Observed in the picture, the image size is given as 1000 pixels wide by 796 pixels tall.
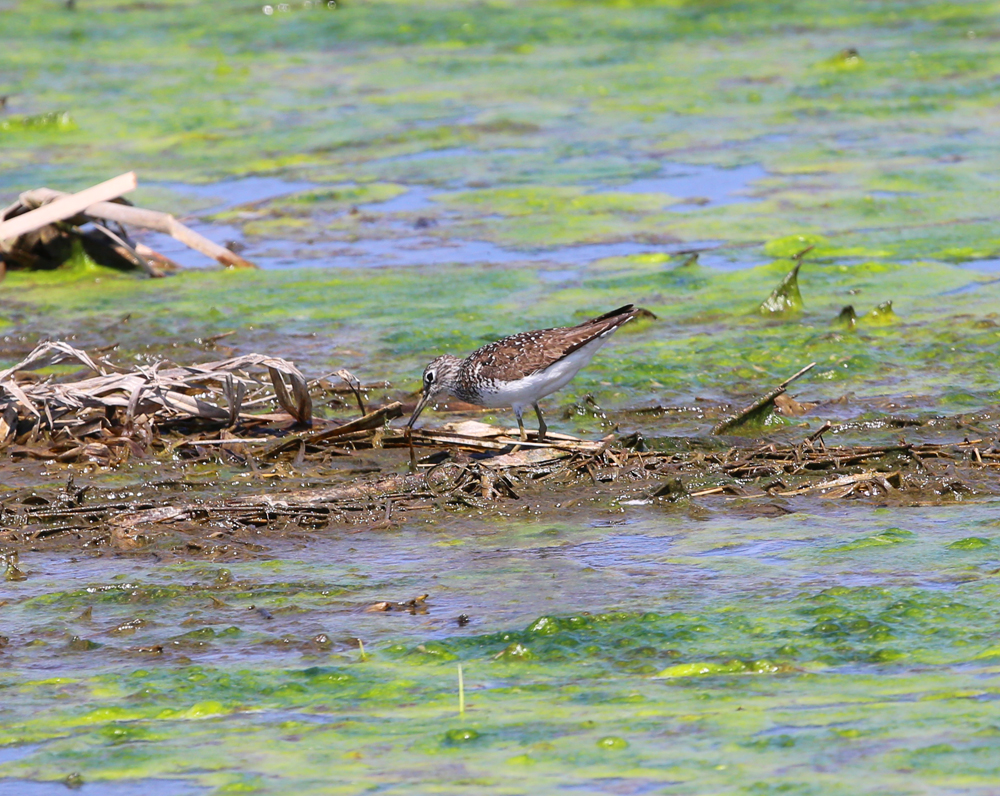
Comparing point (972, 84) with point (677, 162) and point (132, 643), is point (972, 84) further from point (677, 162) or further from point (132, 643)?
point (132, 643)

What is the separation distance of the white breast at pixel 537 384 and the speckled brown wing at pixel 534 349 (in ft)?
0.11

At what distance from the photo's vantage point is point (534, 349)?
7316 mm

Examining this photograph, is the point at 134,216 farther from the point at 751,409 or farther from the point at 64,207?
the point at 751,409

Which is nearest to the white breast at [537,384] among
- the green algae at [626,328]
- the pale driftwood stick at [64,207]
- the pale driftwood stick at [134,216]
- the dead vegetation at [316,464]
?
the dead vegetation at [316,464]

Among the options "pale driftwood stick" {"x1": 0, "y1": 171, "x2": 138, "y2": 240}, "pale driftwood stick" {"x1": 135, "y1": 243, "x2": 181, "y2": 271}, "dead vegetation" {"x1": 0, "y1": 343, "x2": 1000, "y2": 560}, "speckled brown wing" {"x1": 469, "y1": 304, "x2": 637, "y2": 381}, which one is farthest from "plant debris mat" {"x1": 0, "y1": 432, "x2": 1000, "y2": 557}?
"pale driftwood stick" {"x1": 135, "y1": 243, "x2": 181, "y2": 271}

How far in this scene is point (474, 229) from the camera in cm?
1207

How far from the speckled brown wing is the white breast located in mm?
33

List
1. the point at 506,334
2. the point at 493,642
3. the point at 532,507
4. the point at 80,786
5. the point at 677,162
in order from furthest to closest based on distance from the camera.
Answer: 1. the point at 677,162
2. the point at 506,334
3. the point at 532,507
4. the point at 493,642
5. the point at 80,786

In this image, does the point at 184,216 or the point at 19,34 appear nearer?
the point at 184,216

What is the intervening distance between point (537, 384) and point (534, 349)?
0.17 meters

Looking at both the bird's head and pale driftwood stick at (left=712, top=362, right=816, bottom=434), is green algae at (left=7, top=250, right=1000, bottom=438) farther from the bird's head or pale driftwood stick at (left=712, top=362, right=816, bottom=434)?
the bird's head

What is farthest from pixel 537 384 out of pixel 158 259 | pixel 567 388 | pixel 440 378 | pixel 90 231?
pixel 90 231

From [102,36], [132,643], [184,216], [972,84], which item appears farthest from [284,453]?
[102,36]

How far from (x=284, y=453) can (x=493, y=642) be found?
8.59ft
